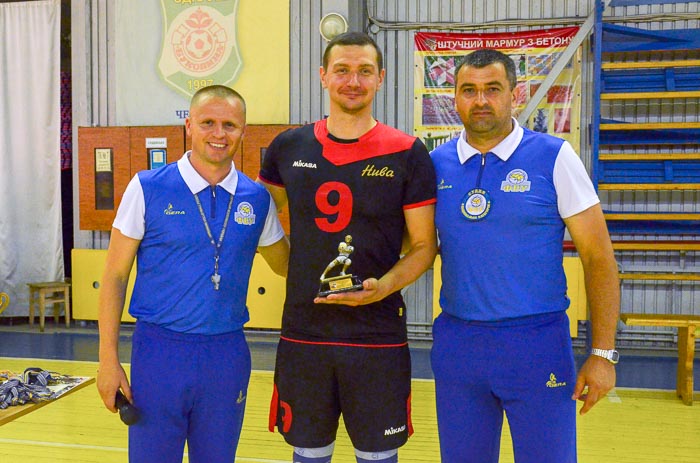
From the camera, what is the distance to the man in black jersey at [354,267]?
2.45 metres

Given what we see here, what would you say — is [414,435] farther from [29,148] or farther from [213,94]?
[29,148]

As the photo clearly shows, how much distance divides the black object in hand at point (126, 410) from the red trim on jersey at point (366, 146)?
3.77 ft

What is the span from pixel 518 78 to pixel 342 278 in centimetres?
621

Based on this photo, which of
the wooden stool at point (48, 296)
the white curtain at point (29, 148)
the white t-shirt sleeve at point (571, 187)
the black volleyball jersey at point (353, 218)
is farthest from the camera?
the white curtain at point (29, 148)

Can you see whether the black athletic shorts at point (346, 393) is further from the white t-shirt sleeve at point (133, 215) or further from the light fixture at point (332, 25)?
the light fixture at point (332, 25)

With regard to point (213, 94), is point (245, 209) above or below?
below

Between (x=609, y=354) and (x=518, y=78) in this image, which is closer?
(x=609, y=354)

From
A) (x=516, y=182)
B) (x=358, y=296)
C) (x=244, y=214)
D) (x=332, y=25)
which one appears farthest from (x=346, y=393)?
(x=332, y=25)

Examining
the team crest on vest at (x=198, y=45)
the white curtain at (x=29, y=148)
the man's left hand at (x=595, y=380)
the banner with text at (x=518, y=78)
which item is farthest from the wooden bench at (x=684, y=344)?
the white curtain at (x=29, y=148)

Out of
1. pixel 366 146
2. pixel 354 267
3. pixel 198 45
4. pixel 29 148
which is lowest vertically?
pixel 354 267

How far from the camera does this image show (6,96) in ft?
29.6

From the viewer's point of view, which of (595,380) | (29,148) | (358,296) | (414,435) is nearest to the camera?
(358,296)

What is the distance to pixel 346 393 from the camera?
2.46m

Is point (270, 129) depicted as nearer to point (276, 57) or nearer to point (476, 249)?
point (276, 57)
